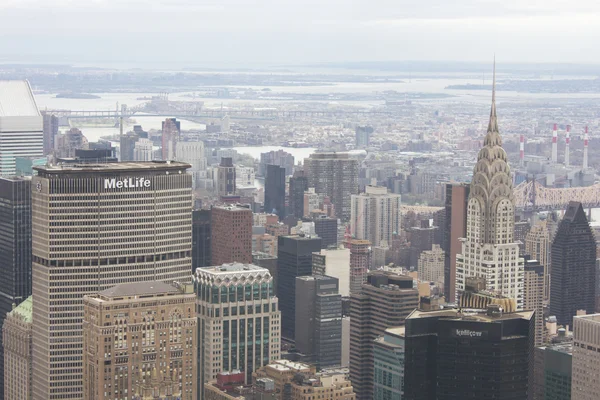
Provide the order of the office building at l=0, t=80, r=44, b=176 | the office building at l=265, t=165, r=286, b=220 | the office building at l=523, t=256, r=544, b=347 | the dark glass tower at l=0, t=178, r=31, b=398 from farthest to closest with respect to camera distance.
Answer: the office building at l=265, t=165, r=286, b=220 → the office building at l=0, t=80, r=44, b=176 → the dark glass tower at l=0, t=178, r=31, b=398 → the office building at l=523, t=256, r=544, b=347

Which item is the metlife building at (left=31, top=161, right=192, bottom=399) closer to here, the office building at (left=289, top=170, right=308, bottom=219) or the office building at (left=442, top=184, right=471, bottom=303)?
the office building at (left=442, top=184, right=471, bottom=303)

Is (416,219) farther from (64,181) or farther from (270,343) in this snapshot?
(64,181)

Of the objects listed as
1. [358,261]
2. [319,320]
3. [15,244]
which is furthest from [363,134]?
[15,244]

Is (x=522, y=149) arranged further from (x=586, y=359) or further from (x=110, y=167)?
(x=586, y=359)

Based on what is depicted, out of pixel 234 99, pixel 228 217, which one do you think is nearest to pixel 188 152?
pixel 234 99

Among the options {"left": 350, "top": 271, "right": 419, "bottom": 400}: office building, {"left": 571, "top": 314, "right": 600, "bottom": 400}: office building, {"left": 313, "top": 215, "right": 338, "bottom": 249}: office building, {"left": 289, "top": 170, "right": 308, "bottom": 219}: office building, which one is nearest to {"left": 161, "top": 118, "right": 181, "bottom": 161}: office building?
{"left": 289, "top": 170, "right": 308, "bottom": 219}: office building
